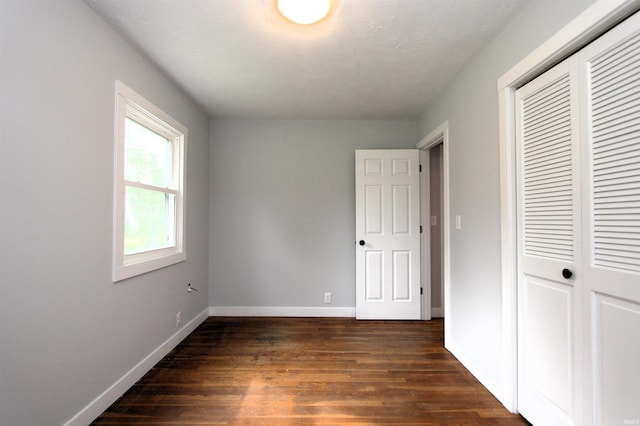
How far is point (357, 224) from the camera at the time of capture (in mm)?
3299

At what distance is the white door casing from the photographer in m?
3.27

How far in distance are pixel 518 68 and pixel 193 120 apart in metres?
2.91

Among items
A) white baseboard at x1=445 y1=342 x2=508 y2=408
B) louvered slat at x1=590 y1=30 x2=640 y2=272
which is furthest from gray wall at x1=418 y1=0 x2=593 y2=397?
louvered slat at x1=590 y1=30 x2=640 y2=272

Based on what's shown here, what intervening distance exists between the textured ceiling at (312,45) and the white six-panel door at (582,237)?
2.19 ft

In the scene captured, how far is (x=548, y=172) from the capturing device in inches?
58.4

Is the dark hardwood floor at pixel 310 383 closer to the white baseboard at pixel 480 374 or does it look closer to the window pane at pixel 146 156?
the white baseboard at pixel 480 374

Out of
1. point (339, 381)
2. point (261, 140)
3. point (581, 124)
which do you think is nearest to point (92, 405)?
point (339, 381)

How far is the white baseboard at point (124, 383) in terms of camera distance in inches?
61.6

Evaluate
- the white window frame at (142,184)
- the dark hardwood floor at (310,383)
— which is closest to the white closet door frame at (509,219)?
the dark hardwood floor at (310,383)

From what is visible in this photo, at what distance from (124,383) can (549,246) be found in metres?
2.82

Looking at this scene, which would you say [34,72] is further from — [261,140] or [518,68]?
[518,68]

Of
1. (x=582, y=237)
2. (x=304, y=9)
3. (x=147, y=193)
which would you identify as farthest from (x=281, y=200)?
(x=582, y=237)

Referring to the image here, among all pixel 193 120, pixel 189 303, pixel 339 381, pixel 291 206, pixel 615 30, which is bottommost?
pixel 339 381

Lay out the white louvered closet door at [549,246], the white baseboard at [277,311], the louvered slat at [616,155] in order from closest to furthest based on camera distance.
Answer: the louvered slat at [616,155] → the white louvered closet door at [549,246] → the white baseboard at [277,311]
